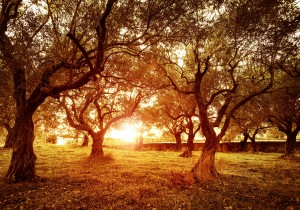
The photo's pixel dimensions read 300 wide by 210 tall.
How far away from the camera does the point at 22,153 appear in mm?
11516

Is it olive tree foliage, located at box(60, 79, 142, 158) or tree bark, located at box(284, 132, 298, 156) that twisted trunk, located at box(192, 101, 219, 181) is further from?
tree bark, located at box(284, 132, 298, 156)

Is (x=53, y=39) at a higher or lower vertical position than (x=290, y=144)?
higher

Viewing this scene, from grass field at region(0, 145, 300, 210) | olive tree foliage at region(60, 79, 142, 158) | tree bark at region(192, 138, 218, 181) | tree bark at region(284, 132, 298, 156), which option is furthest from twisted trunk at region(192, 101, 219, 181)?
tree bark at region(284, 132, 298, 156)

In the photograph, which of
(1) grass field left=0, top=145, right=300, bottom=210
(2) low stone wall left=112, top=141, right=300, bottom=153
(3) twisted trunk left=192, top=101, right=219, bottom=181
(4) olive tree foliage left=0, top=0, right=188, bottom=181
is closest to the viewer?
(1) grass field left=0, top=145, right=300, bottom=210

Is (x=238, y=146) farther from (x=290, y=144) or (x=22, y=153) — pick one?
(x=22, y=153)

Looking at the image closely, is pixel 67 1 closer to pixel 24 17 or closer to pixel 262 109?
pixel 24 17

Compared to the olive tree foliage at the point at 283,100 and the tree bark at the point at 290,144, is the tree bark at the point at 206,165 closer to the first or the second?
the olive tree foliage at the point at 283,100

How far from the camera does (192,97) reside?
81.4 feet

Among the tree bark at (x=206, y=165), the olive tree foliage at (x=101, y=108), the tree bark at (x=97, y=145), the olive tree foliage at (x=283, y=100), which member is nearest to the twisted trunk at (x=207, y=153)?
the tree bark at (x=206, y=165)

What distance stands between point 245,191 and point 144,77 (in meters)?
11.2

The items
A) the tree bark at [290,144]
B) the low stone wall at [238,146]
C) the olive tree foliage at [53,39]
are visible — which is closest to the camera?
the olive tree foliage at [53,39]

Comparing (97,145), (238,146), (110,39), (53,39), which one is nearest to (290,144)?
(238,146)

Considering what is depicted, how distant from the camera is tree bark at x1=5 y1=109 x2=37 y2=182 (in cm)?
1142

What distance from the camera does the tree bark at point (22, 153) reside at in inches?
450
